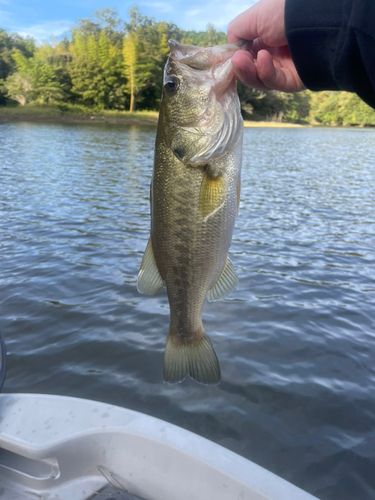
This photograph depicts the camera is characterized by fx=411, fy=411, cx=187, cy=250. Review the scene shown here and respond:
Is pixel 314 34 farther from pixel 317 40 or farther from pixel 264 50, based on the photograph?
pixel 264 50

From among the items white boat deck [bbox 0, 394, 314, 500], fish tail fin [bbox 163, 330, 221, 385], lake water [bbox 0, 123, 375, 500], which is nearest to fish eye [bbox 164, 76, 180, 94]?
fish tail fin [bbox 163, 330, 221, 385]

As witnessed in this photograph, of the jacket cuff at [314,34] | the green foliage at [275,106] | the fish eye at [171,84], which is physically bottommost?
the fish eye at [171,84]

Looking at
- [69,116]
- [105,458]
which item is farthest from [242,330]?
[69,116]

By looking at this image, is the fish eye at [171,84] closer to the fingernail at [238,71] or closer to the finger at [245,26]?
the fingernail at [238,71]

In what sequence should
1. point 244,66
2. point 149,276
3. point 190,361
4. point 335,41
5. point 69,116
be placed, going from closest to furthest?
point 335,41, point 244,66, point 149,276, point 190,361, point 69,116

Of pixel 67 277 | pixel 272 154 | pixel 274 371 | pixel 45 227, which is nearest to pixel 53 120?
pixel 272 154

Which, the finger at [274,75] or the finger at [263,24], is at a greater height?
the finger at [263,24]

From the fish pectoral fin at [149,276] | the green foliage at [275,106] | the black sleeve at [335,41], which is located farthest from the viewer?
the green foliage at [275,106]

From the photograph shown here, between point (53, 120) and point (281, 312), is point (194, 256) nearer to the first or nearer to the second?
point (281, 312)

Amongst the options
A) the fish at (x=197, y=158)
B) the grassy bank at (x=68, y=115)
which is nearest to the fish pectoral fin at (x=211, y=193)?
the fish at (x=197, y=158)
